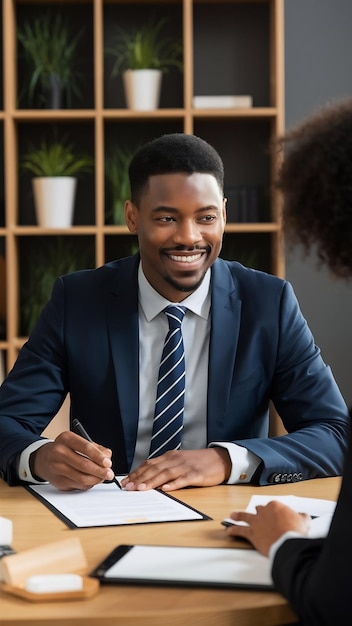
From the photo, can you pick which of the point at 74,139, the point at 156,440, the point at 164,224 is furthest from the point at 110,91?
the point at 156,440

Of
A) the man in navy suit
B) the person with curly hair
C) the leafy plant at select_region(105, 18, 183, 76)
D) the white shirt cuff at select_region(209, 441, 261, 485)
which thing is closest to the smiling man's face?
the man in navy suit

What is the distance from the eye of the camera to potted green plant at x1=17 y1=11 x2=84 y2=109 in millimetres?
4141

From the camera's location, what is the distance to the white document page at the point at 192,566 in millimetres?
1280

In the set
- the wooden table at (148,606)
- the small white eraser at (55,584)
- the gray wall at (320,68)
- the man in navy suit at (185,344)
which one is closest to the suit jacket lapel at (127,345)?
the man in navy suit at (185,344)

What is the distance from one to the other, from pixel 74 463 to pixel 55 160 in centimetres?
255

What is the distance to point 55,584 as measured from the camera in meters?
1.23

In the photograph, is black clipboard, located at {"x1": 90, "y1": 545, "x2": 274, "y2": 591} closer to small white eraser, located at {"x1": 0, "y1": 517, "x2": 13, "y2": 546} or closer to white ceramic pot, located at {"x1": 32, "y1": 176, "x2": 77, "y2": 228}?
small white eraser, located at {"x1": 0, "y1": 517, "x2": 13, "y2": 546}

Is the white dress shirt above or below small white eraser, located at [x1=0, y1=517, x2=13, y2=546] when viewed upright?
above

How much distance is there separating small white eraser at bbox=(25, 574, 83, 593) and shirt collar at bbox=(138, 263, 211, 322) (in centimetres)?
114

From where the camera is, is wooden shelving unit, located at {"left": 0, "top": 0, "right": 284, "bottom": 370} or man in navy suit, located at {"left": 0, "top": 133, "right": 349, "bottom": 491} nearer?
man in navy suit, located at {"left": 0, "top": 133, "right": 349, "bottom": 491}

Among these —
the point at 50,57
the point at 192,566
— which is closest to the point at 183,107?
the point at 50,57

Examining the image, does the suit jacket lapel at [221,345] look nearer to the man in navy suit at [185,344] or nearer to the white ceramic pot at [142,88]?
the man in navy suit at [185,344]

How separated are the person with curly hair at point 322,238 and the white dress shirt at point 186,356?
2.93 ft

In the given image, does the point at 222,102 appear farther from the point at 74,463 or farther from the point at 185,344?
the point at 74,463
